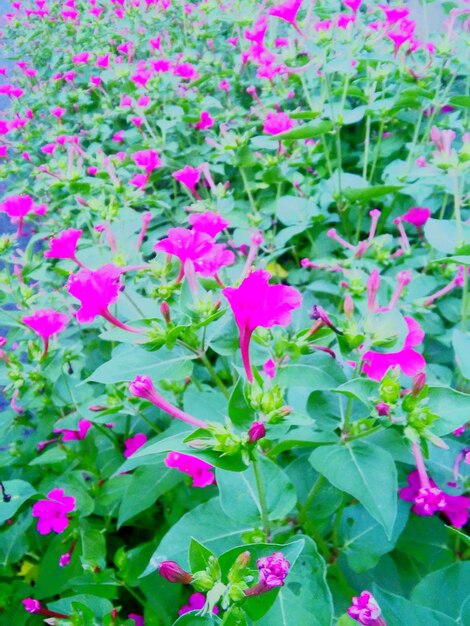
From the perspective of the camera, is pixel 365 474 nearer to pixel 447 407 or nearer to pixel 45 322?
pixel 447 407

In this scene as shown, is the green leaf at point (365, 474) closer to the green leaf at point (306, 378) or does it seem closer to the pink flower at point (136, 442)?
the green leaf at point (306, 378)

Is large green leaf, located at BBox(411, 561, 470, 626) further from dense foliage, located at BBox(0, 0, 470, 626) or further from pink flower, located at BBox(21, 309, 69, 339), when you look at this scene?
pink flower, located at BBox(21, 309, 69, 339)

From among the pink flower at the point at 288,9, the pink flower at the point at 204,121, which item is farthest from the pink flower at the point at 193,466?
the pink flower at the point at 204,121

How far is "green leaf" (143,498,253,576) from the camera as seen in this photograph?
999 millimetres

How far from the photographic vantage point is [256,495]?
1060mm

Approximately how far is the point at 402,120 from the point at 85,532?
2010 millimetres

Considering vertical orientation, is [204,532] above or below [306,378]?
below

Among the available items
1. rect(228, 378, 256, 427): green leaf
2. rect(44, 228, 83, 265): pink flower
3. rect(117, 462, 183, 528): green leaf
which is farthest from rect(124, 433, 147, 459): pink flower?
rect(228, 378, 256, 427): green leaf

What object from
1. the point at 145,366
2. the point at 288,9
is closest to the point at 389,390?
the point at 145,366

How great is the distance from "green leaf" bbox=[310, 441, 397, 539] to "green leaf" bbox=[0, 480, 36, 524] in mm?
752

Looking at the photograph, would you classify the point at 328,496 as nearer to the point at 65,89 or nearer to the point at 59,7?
the point at 65,89

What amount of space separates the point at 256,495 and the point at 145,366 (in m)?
0.35

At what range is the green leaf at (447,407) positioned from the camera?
2.96 feet

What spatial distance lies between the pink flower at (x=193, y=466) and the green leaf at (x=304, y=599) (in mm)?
374
